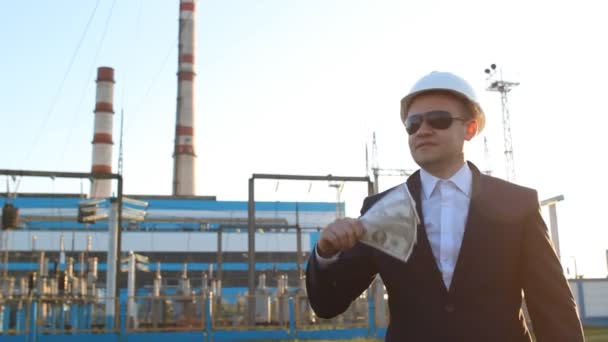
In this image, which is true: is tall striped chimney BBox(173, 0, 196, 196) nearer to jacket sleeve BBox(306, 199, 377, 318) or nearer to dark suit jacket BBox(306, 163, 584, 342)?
jacket sleeve BBox(306, 199, 377, 318)

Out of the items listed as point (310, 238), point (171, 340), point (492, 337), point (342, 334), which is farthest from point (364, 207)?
point (310, 238)

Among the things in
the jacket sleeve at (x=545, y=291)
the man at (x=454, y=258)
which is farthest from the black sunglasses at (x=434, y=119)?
the jacket sleeve at (x=545, y=291)

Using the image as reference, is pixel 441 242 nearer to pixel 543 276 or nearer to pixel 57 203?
pixel 543 276

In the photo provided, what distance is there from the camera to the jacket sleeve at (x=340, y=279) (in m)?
2.23

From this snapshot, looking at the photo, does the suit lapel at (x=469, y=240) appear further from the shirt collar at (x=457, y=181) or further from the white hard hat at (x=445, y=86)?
the white hard hat at (x=445, y=86)

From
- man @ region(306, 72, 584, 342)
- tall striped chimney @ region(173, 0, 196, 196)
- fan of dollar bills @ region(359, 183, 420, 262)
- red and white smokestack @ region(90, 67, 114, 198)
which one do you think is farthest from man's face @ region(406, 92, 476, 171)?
tall striped chimney @ region(173, 0, 196, 196)

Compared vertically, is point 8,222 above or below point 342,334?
above

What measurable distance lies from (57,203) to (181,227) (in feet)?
30.0

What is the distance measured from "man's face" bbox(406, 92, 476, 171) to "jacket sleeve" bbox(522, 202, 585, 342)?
0.30m

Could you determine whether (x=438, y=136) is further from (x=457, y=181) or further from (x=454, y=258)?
(x=454, y=258)

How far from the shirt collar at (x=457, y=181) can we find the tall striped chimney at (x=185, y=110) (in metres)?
52.9

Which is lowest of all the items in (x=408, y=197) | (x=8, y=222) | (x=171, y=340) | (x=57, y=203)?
(x=171, y=340)

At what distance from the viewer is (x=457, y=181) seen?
2221mm

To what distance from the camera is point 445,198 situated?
220 centimetres
